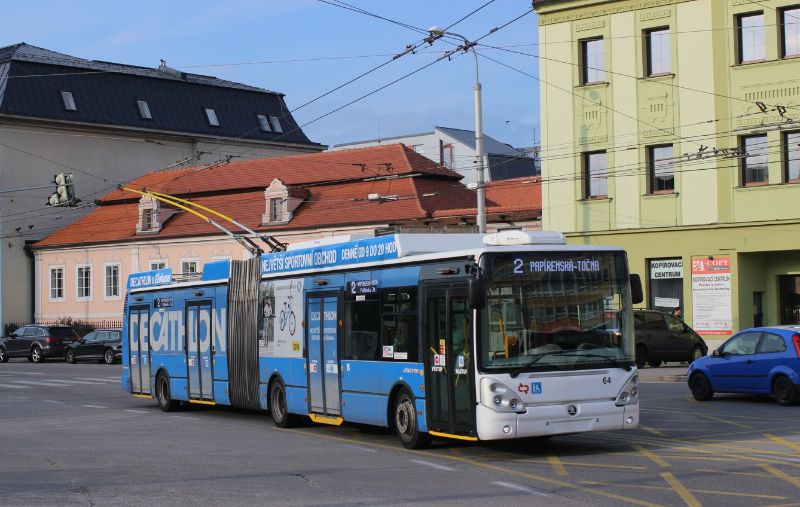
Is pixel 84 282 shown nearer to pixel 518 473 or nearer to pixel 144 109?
pixel 144 109

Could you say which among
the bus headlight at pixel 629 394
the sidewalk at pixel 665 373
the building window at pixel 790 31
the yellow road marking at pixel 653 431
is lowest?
the sidewalk at pixel 665 373

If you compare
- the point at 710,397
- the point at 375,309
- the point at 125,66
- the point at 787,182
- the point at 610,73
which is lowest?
the point at 710,397

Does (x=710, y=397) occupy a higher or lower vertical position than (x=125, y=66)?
lower

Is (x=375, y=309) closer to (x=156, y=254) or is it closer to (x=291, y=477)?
(x=291, y=477)

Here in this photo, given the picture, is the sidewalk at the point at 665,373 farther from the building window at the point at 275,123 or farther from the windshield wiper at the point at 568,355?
the building window at the point at 275,123

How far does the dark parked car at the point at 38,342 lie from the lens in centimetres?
5422

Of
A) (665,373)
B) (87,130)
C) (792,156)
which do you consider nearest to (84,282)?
(87,130)

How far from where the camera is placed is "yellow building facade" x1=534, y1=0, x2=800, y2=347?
120 feet

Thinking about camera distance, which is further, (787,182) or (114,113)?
(114,113)

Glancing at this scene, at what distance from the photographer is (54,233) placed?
233 feet

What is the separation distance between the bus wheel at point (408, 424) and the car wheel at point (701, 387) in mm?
8760

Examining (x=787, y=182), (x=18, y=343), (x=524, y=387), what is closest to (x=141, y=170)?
(x=18, y=343)

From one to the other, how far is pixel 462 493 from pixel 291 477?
2313 millimetres

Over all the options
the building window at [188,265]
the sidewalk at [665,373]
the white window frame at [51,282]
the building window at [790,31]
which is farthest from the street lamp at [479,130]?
the white window frame at [51,282]
